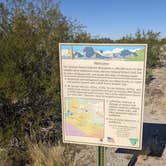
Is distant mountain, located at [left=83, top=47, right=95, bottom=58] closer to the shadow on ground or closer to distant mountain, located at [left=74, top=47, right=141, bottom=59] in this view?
distant mountain, located at [left=74, top=47, right=141, bottom=59]

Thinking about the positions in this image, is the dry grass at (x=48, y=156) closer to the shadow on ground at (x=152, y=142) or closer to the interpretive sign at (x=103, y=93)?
the interpretive sign at (x=103, y=93)

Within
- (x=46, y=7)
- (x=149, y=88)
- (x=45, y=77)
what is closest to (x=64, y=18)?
(x=46, y=7)

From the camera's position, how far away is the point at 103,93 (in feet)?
14.7

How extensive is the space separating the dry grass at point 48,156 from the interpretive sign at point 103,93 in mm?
769

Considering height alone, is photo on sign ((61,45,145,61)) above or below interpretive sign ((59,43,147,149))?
above

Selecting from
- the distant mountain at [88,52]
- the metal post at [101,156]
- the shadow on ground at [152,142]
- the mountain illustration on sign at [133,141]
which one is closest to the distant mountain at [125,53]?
the distant mountain at [88,52]

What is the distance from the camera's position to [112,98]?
4.45 m

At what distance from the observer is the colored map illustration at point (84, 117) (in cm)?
459

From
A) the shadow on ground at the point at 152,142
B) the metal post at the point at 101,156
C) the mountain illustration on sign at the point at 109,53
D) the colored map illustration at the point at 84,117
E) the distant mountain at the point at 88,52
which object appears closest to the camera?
the mountain illustration on sign at the point at 109,53

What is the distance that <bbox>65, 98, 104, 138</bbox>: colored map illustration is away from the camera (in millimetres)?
4586

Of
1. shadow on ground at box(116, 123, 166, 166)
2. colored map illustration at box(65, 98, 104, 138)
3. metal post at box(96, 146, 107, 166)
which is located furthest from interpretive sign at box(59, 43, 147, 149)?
shadow on ground at box(116, 123, 166, 166)

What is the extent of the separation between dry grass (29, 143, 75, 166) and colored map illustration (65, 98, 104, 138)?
824 millimetres

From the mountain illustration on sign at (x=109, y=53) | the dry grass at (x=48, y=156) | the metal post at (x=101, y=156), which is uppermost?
the mountain illustration on sign at (x=109, y=53)

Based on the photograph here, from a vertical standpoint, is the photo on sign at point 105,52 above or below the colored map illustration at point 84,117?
above
